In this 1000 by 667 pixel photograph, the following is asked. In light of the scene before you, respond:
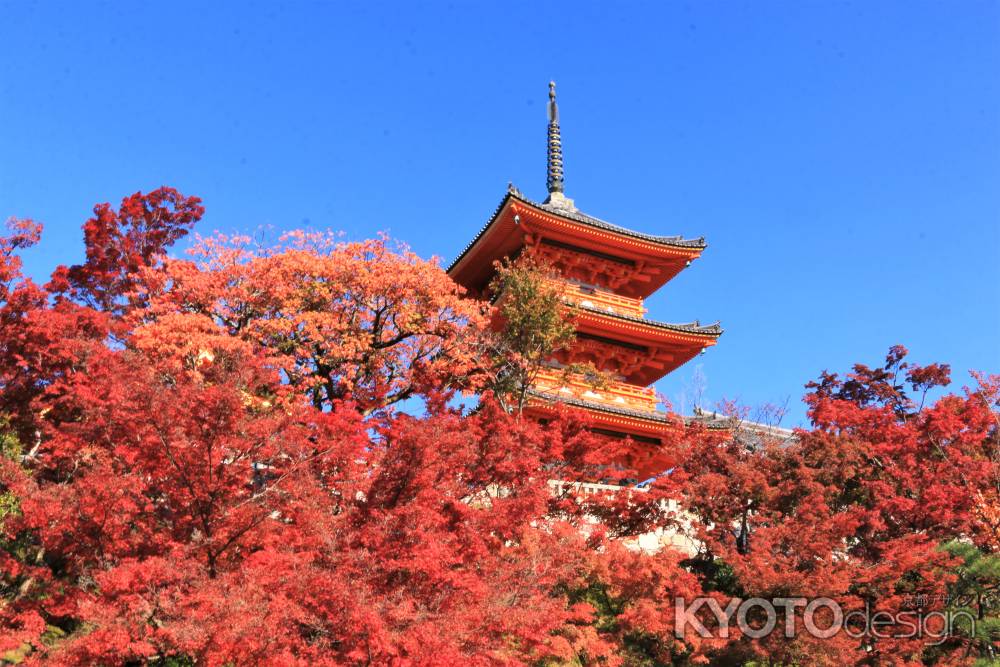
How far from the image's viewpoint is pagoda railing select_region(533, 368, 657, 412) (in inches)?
885

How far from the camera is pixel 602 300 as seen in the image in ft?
84.6

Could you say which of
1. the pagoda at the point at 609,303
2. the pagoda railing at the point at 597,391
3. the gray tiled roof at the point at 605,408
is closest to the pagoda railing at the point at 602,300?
the pagoda at the point at 609,303

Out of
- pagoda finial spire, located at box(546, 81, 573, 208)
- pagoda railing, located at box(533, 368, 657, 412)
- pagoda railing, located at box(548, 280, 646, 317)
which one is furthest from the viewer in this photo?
pagoda finial spire, located at box(546, 81, 573, 208)

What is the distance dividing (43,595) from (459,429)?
7.13 metres

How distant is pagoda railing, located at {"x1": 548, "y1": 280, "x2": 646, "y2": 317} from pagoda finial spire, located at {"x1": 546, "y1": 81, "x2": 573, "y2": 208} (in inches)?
192

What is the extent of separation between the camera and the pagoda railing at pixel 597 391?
73.8 feet

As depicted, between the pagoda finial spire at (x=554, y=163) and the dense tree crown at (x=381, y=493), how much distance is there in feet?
31.3

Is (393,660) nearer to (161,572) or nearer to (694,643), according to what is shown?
(161,572)

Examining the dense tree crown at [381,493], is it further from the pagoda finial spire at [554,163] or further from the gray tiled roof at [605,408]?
the pagoda finial spire at [554,163]

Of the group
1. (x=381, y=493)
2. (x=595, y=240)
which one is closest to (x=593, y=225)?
(x=595, y=240)

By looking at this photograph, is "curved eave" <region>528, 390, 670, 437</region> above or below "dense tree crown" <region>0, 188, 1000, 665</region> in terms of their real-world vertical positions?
above

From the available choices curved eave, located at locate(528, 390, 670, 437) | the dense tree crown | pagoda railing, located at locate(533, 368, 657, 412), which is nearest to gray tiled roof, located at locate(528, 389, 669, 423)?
curved eave, located at locate(528, 390, 670, 437)

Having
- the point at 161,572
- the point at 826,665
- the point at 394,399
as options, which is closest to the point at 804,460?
the point at 826,665

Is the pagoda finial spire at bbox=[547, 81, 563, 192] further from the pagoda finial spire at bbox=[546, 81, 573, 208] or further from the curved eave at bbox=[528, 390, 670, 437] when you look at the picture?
the curved eave at bbox=[528, 390, 670, 437]
